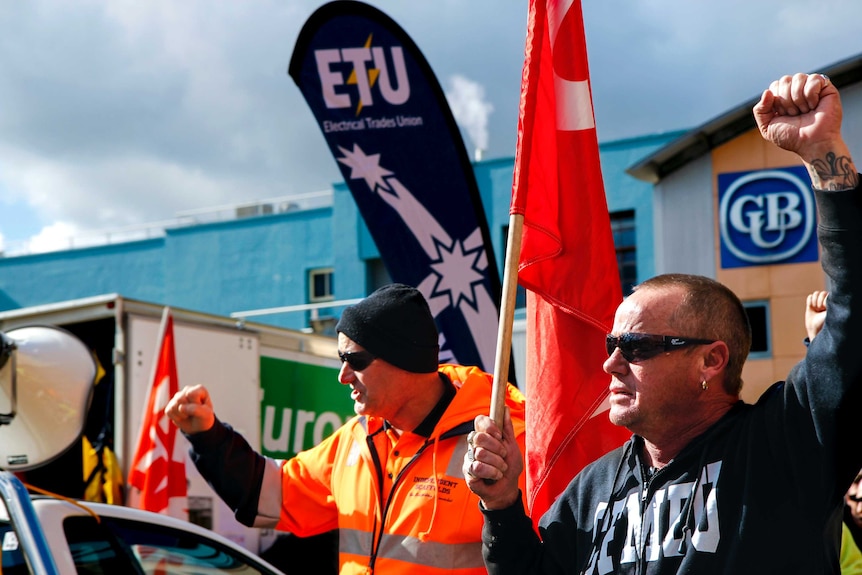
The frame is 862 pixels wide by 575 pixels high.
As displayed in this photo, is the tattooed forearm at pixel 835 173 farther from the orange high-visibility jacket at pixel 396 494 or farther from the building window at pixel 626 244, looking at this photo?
the building window at pixel 626 244

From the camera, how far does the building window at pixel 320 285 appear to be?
32062 mm

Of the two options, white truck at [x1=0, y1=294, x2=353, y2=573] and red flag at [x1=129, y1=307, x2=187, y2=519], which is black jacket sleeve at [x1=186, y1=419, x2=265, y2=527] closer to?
white truck at [x1=0, y1=294, x2=353, y2=573]

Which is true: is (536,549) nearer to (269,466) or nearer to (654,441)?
(654,441)

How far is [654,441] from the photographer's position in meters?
2.61

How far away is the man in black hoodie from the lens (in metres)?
2.22

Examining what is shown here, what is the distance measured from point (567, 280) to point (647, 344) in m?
0.86

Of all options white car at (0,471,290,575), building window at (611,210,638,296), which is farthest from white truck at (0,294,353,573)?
building window at (611,210,638,296)

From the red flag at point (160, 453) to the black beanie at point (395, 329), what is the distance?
4161mm

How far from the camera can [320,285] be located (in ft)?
106

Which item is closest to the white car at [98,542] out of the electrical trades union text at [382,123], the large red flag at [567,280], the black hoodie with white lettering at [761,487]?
the large red flag at [567,280]

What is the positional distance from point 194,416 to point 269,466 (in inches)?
15.6

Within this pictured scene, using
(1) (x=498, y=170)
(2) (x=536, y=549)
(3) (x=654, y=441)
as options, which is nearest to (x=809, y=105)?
(3) (x=654, y=441)

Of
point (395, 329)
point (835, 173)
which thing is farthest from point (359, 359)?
point (835, 173)

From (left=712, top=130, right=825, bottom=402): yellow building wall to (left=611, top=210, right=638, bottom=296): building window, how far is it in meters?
8.66
